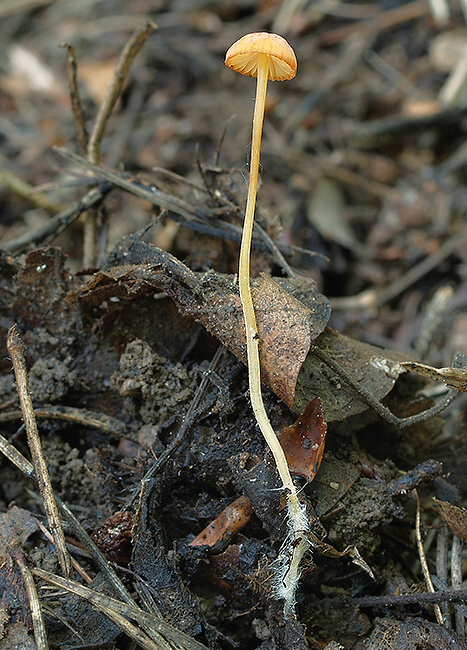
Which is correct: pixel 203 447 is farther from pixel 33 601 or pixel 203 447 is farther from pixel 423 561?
pixel 423 561

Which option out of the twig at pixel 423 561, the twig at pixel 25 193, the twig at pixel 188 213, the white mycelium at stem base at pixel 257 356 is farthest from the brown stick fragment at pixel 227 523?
the twig at pixel 25 193

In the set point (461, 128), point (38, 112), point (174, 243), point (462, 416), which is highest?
point (38, 112)

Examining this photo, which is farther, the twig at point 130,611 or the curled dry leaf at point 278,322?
the curled dry leaf at point 278,322

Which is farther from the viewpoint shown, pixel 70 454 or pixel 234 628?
pixel 70 454

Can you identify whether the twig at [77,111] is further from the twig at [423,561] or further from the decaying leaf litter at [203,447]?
the twig at [423,561]

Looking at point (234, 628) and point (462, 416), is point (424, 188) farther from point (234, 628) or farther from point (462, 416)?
point (234, 628)

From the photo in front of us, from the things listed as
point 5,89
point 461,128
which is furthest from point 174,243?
point 5,89

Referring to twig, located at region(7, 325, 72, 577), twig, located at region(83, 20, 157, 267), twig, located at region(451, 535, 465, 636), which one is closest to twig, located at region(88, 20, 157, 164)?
twig, located at region(83, 20, 157, 267)
